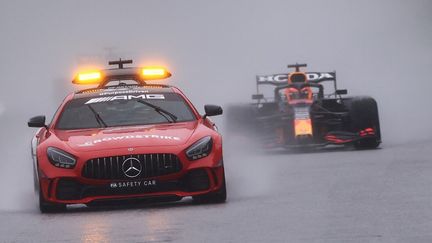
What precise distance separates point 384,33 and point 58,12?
875cm

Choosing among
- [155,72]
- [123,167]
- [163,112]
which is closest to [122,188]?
[123,167]

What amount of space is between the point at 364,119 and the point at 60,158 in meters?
11.3

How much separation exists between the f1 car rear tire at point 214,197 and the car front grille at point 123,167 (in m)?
0.41

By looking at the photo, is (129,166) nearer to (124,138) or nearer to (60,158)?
(124,138)

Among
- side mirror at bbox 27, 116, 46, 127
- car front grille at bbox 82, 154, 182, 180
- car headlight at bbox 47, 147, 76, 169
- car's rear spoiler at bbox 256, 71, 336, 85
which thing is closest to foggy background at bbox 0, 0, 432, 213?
car's rear spoiler at bbox 256, 71, 336, 85

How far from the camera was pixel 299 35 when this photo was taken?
4297 cm

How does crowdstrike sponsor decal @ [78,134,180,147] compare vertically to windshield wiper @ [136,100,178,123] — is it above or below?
below

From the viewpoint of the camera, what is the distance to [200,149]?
1295 centimetres

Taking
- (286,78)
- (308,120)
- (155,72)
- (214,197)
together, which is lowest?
(308,120)

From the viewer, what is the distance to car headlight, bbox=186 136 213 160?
12.9 metres

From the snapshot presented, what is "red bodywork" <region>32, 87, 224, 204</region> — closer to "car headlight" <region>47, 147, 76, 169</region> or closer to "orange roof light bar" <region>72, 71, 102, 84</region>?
"car headlight" <region>47, 147, 76, 169</region>

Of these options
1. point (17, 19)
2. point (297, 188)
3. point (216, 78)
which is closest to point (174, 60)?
point (216, 78)

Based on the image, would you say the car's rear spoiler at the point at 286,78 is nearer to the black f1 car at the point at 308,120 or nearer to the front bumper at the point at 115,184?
the black f1 car at the point at 308,120

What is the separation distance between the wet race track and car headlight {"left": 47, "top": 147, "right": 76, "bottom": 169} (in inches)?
16.0
